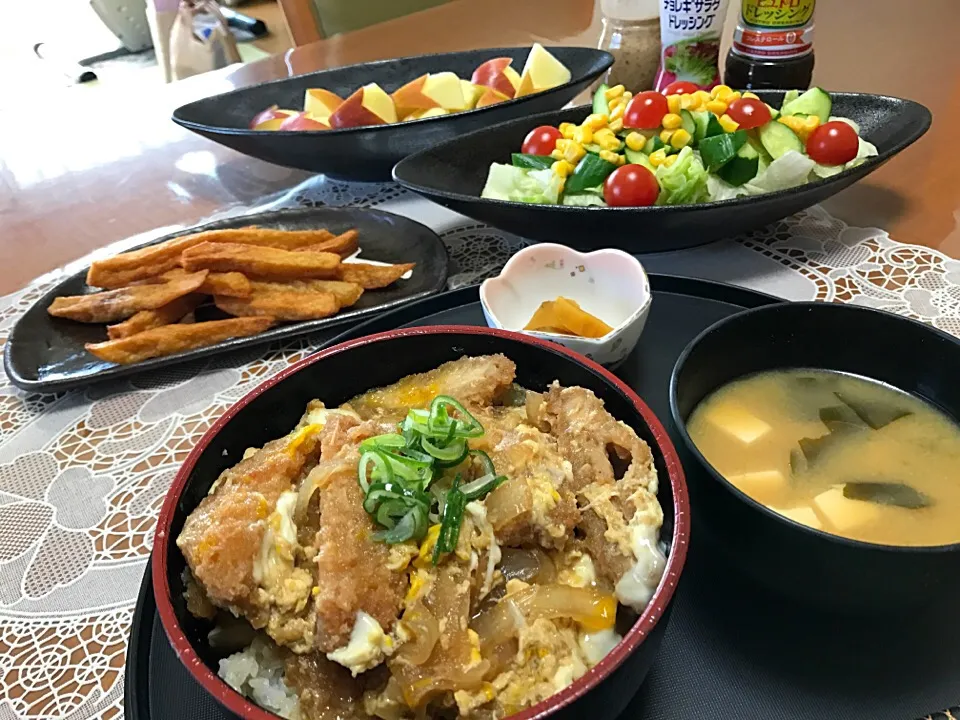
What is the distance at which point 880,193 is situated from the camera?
6.21 ft

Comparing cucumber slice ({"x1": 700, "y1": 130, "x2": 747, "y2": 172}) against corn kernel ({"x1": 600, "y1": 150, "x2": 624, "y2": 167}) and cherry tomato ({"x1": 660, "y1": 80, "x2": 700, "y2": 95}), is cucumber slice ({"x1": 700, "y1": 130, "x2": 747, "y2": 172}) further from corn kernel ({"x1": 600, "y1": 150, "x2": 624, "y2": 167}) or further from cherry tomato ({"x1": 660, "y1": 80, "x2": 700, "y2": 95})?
cherry tomato ({"x1": 660, "y1": 80, "x2": 700, "y2": 95})

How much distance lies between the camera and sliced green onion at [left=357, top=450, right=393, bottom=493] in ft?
2.75

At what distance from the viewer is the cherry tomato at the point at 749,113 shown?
72.3 inches

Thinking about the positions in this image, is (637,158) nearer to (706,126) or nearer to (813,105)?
(706,126)

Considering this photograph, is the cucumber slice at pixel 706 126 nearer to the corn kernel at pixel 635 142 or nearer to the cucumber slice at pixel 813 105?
the corn kernel at pixel 635 142

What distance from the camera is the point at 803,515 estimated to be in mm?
931

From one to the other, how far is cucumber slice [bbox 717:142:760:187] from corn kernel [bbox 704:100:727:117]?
17 cm

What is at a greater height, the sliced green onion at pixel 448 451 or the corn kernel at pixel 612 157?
the sliced green onion at pixel 448 451

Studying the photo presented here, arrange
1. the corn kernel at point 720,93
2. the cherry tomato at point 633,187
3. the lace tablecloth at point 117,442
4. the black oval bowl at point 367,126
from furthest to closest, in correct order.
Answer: the black oval bowl at point 367,126
the corn kernel at point 720,93
the cherry tomato at point 633,187
the lace tablecloth at point 117,442

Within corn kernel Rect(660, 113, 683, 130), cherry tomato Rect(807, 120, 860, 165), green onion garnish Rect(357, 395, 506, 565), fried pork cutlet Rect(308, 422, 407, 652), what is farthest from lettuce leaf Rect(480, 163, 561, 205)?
fried pork cutlet Rect(308, 422, 407, 652)

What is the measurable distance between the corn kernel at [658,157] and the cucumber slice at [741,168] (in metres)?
0.14

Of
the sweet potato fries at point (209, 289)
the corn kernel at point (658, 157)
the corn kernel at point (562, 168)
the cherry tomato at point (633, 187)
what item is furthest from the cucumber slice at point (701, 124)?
the sweet potato fries at point (209, 289)

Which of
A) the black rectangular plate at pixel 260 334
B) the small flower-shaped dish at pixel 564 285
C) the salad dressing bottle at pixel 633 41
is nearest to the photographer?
the small flower-shaped dish at pixel 564 285

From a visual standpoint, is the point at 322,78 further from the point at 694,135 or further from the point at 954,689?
the point at 954,689
